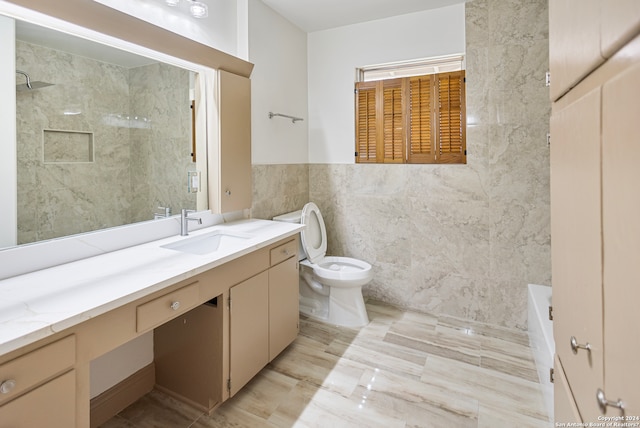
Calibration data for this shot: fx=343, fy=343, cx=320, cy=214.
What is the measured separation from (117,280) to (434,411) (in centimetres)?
169

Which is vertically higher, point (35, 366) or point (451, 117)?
point (451, 117)

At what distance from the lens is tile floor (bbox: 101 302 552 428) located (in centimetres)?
178

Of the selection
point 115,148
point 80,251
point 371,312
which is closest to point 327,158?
point 371,312

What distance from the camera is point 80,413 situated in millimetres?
1087

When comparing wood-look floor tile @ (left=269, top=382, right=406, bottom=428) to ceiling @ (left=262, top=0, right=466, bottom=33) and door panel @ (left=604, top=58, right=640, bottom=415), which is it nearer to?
door panel @ (left=604, top=58, right=640, bottom=415)

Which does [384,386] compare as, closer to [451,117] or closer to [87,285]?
[87,285]

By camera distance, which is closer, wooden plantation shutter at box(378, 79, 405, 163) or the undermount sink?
the undermount sink

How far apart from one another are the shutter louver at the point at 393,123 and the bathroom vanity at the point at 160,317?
50.4 inches

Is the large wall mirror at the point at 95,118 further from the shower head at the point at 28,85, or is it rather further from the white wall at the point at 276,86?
the white wall at the point at 276,86

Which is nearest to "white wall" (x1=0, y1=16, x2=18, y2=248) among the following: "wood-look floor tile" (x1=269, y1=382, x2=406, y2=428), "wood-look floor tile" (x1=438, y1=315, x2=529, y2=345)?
"wood-look floor tile" (x1=269, y1=382, x2=406, y2=428)

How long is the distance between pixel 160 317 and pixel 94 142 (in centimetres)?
99

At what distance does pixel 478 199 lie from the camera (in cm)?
279

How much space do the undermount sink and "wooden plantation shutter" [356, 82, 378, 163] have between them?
5.04ft

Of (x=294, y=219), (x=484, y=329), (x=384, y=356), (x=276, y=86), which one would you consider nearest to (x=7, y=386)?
(x=384, y=356)
